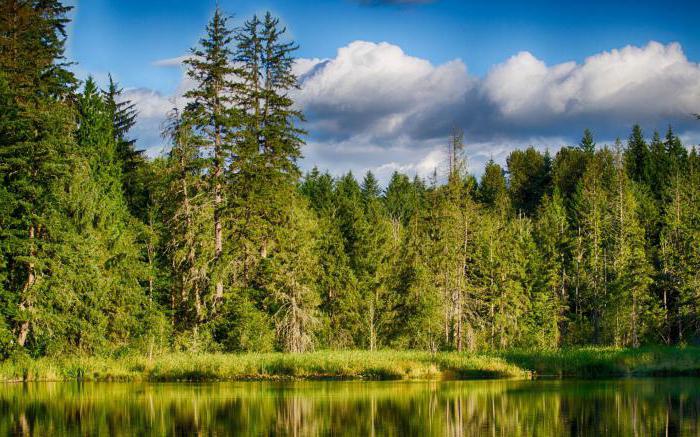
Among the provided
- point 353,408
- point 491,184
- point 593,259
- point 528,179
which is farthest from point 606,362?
Answer: point 528,179

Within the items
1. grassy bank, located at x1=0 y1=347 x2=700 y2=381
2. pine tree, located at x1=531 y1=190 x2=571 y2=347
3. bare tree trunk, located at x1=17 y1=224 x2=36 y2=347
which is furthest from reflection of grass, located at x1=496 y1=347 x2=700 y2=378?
bare tree trunk, located at x1=17 y1=224 x2=36 y2=347

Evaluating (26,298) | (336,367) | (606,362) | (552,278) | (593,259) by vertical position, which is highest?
(593,259)

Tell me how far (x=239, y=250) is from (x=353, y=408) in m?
25.0

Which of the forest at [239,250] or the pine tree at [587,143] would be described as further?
the pine tree at [587,143]

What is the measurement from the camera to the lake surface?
21469mm

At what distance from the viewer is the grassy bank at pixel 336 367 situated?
125 feet

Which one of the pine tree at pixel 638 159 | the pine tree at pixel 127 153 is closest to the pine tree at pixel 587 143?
the pine tree at pixel 638 159

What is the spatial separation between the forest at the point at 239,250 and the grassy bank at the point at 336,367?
222cm

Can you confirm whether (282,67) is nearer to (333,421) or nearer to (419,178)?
(333,421)

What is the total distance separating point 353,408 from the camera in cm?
2581

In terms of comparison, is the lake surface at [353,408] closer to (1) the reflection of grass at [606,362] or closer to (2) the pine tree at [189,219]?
(1) the reflection of grass at [606,362]

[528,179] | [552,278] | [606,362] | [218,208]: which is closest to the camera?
[606,362]

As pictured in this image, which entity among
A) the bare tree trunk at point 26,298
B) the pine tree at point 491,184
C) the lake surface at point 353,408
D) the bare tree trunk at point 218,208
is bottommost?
the lake surface at point 353,408

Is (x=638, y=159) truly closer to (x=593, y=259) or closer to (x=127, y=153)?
→ (x=593, y=259)
